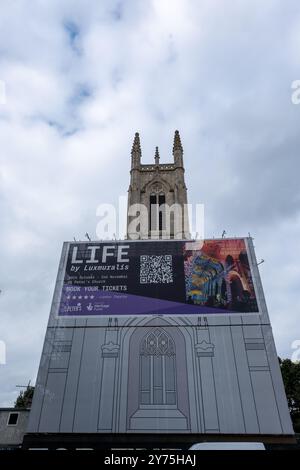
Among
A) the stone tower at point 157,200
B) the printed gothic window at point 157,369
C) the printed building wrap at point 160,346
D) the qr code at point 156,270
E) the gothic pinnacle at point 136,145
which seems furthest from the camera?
the gothic pinnacle at point 136,145

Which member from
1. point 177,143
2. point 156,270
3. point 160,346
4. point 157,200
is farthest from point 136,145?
point 160,346

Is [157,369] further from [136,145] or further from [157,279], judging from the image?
[136,145]

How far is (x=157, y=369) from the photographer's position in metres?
17.5

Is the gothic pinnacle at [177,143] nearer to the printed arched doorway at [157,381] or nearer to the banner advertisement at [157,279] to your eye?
the banner advertisement at [157,279]

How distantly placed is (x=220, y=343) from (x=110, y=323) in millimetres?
6074

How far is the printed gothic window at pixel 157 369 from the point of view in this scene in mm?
16500

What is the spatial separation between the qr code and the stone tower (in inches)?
476

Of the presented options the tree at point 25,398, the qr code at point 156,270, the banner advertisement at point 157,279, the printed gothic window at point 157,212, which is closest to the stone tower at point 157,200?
the printed gothic window at point 157,212

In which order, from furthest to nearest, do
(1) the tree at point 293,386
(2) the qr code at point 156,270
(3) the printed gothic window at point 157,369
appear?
(1) the tree at point 293,386, (2) the qr code at point 156,270, (3) the printed gothic window at point 157,369

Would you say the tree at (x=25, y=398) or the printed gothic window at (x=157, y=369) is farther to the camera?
the tree at (x=25, y=398)

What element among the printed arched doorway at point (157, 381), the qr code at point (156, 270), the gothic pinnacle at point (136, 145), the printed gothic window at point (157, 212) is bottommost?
the printed arched doorway at point (157, 381)

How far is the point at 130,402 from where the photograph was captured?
1633cm

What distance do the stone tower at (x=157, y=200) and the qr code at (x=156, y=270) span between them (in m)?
12.1
